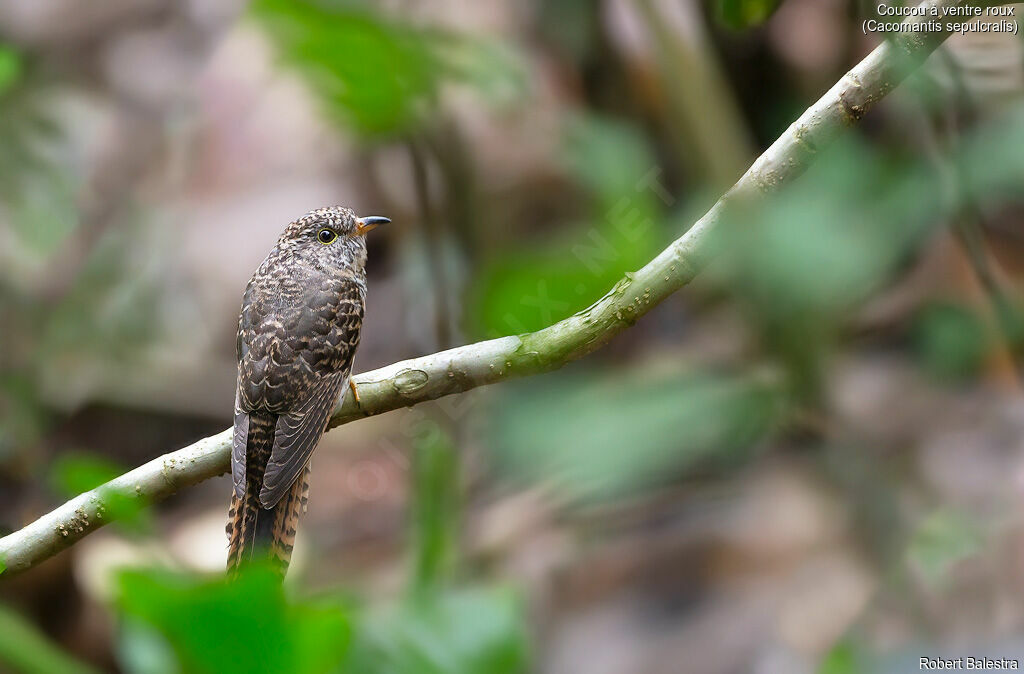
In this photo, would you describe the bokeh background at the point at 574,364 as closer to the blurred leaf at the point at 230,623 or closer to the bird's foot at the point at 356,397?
the blurred leaf at the point at 230,623

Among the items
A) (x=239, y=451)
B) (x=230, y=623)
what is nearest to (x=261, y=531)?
(x=239, y=451)

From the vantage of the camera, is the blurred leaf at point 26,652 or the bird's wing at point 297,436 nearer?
the bird's wing at point 297,436

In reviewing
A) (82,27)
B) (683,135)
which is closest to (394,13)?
(683,135)

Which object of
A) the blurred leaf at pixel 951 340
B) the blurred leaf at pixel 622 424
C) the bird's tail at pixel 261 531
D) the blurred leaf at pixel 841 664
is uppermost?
the blurred leaf at pixel 951 340

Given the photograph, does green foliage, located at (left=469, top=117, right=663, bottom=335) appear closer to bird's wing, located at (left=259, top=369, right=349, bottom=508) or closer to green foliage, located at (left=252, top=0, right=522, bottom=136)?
bird's wing, located at (left=259, top=369, right=349, bottom=508)

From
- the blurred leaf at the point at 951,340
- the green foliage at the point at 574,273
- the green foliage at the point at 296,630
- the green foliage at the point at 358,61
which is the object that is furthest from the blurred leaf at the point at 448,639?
the blurred leaf at the point at 951,340

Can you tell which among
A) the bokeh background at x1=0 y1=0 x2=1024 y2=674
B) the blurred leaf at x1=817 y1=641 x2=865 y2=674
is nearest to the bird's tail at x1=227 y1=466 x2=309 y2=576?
the bokeh background at x1=0 y1=0 x2=1024 y2=674

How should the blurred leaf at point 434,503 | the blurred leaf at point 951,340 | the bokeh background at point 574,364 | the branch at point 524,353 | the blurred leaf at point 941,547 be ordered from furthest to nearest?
the blurred leaf at point 951,340
the blurred leaf at point 941,547
the blurred leaf at point 434,503
the bokeh background at point 574,364
the branch at point 524,353

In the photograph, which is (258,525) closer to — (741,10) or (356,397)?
(356,397)
